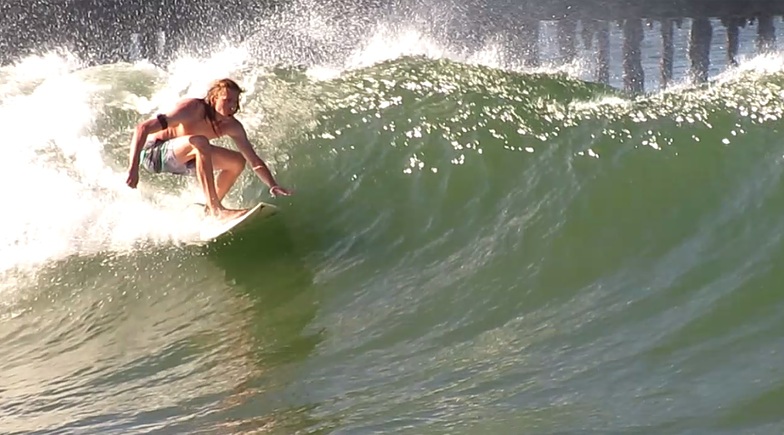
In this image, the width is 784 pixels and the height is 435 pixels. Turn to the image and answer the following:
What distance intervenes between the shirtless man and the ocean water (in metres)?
0.38

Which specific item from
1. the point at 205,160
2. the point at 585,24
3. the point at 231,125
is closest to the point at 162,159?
the point at 205,160

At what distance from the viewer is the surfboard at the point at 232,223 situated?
6996 mm

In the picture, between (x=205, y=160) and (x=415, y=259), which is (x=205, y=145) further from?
(x=415, y=259)

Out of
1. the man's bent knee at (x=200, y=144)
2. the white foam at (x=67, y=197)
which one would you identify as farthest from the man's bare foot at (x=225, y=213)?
the man's bent knee at (x=200, y=144)

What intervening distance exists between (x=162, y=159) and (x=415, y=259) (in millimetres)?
1781

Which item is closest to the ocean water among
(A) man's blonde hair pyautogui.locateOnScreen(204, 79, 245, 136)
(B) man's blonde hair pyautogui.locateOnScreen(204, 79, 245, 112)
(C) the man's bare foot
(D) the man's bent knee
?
(C) the man's bare foot

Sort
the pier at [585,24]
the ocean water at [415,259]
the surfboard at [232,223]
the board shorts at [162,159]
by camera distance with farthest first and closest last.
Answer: the pier at [585,24], the board shorts at [162,159], the surfboard at [232,223], the ocean water at [415,259]

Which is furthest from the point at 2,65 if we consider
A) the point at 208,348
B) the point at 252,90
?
the point at 208,348

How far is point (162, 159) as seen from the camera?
7148mm

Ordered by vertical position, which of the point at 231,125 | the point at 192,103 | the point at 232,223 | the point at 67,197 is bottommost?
the point at 232,223

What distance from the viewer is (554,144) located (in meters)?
8.00

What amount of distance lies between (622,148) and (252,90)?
3.26 meters

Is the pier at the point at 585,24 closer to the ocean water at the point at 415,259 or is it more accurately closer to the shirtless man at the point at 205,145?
the ocean water at the point at 415,259

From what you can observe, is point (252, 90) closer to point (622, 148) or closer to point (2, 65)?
point (622, 148)
